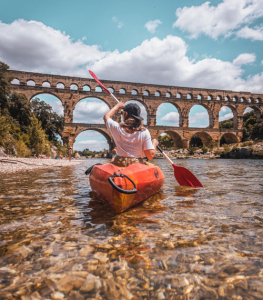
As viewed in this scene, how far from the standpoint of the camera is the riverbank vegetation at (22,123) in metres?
16.7

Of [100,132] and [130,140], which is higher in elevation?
[100,132]

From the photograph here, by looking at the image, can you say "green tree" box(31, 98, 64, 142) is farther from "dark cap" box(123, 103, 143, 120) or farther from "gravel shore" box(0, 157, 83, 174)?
"dark cap" box(123, 103, 143, 120)

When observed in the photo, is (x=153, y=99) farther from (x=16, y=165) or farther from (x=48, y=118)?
(x=16, y=165)

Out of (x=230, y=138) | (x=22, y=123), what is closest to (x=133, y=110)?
(x=22, y=123)

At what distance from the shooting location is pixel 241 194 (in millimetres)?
4352

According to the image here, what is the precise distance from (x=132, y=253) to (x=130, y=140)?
1.82 metres

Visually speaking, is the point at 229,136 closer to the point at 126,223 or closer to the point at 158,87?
the point at 158,87

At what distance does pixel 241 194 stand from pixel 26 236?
150 inches

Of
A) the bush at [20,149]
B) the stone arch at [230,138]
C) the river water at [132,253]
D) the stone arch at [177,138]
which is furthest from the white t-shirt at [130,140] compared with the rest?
the stone arch at [230,138]

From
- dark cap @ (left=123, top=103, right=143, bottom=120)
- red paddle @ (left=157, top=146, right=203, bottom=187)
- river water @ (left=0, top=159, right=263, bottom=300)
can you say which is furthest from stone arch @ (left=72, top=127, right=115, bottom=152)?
river water @ (left=0, top=159, right=263, bottom=300)

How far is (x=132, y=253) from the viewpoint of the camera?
1859 millimetres

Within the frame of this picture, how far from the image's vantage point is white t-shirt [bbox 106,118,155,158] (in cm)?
337

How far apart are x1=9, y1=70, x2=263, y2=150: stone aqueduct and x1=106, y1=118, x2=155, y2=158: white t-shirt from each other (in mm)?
32918

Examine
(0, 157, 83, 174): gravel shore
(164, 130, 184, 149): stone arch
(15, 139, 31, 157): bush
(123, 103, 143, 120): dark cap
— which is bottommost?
(0, 157, 83, 174): gravel shore
